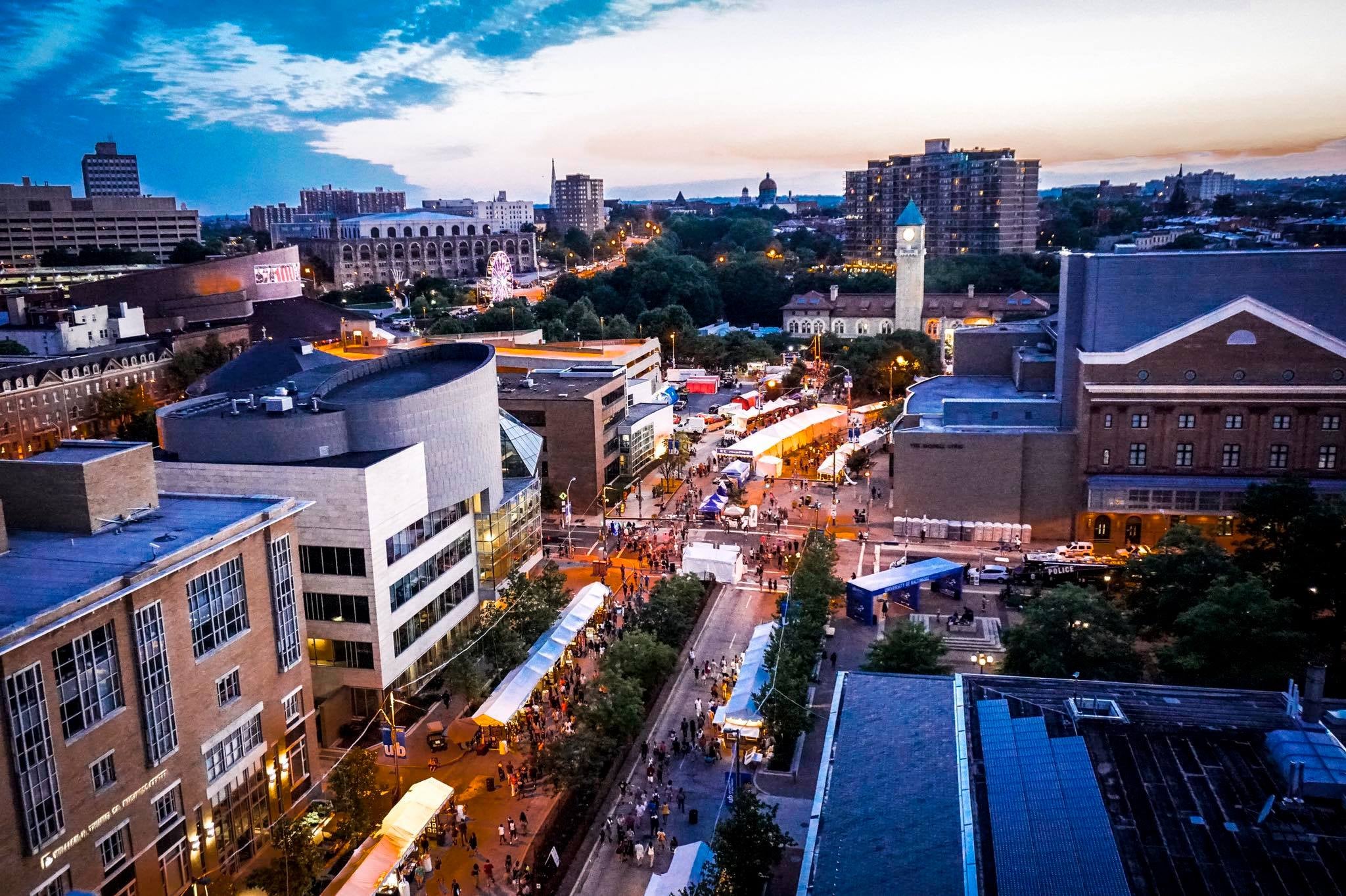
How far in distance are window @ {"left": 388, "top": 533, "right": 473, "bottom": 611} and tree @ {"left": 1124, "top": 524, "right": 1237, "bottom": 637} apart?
28.2 m

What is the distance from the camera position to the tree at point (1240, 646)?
31.6 m

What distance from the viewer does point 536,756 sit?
30609 mm

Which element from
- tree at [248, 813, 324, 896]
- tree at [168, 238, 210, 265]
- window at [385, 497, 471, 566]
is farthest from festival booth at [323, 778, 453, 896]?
tree at [168, 238, 210, 265]

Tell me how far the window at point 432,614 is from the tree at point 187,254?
130m

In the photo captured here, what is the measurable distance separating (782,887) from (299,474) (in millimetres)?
20531

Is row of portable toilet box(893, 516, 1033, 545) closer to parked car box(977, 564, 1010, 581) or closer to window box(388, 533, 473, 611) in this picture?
parked car box(977, 564, 1010, 581)

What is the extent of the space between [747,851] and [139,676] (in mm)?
15882

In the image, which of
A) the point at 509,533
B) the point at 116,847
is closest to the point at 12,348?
the point at 509,533

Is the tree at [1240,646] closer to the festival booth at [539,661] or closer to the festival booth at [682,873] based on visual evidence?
the festival booth at [682,873]

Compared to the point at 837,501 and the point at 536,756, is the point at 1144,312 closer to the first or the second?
the point at 837,501

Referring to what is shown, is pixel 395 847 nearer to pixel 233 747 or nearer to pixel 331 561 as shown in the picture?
pixel 233 747

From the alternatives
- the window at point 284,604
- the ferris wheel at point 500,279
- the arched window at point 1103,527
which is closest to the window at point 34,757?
the window at point 284,604

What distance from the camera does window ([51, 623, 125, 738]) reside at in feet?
72.5

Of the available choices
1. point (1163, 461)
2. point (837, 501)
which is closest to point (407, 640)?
point (837, 501)
